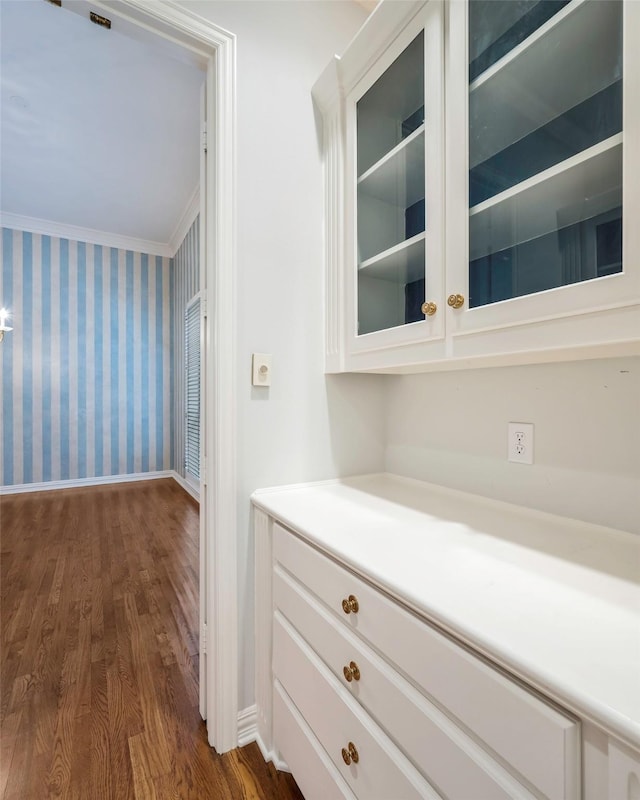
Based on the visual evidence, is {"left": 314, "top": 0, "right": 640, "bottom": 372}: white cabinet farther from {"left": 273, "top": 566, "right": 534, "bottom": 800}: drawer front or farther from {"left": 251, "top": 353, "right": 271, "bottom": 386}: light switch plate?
{"left": 273, "top": 566, "right": 534, "bottom": 800}: drawer front

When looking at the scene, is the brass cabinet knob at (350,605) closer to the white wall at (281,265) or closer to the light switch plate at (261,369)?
the white wall at (281,265)

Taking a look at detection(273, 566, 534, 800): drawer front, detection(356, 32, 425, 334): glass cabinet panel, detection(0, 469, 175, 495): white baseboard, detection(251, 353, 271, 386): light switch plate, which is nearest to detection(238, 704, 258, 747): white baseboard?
detection(273, 566, 534, 800): drawer front

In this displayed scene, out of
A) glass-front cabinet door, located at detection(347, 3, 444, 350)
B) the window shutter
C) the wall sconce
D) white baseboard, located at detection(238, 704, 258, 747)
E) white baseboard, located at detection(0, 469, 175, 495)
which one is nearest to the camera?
glass-front cabinet door, located at detection(347, 3, 444, 350)

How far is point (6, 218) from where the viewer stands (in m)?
4.10

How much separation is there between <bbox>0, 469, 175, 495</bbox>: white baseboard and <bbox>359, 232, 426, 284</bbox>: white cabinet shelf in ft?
14.7

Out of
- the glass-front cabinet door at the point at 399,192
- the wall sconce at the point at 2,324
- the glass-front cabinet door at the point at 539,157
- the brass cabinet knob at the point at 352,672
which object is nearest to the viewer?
the glass-front cabinet door at the point at 539,157

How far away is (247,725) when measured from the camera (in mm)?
1268

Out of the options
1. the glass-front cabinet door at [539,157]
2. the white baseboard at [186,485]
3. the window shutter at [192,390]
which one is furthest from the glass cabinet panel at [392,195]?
the white baseboard at [186,485]

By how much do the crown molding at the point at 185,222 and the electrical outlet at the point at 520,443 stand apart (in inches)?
142

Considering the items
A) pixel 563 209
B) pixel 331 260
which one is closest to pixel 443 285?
pixel 563 209

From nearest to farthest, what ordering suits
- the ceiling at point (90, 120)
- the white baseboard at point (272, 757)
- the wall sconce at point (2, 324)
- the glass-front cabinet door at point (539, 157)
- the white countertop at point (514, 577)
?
the white countertop at point (514, 577)
the glass-front cabinet door at point (539, 157)
the white baseboard at point (272, 757)
the ceiling at point (90, 120)
the wall sconce at point (2, 324)

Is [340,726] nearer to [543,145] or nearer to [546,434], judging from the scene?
[546,434]

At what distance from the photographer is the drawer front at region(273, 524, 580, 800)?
0.46m

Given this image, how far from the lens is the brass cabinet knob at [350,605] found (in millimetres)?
804
